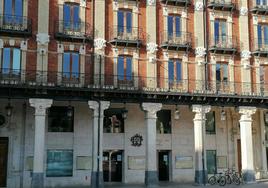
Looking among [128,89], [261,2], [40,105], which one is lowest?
[40,105]

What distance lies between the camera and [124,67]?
25.3 m

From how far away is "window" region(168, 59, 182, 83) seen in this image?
85.7 feet

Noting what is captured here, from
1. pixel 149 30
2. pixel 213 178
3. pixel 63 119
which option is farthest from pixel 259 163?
pixel 63 119

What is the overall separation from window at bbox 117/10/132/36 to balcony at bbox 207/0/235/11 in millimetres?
5811

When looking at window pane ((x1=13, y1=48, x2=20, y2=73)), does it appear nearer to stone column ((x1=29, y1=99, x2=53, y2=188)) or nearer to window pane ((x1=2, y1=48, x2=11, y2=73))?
window pane ((x1=2, y1=48, x2=11, y2=73))

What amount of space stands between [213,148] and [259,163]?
3993 mm

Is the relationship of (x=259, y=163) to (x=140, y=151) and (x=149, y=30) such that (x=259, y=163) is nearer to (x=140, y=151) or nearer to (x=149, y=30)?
(x=140, y=151)

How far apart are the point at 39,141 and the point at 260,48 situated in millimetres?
16678

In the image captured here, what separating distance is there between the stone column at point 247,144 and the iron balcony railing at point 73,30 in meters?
11.1

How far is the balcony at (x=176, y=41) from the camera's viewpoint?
25.9 m

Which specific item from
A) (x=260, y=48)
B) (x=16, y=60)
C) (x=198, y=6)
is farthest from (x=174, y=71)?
(x=16, y=60)

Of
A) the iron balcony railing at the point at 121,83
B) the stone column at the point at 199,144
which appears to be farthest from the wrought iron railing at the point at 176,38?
the stone column at the point at 199,144

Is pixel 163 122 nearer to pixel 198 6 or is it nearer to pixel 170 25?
pixel 170 25

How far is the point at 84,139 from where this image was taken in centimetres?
2509
